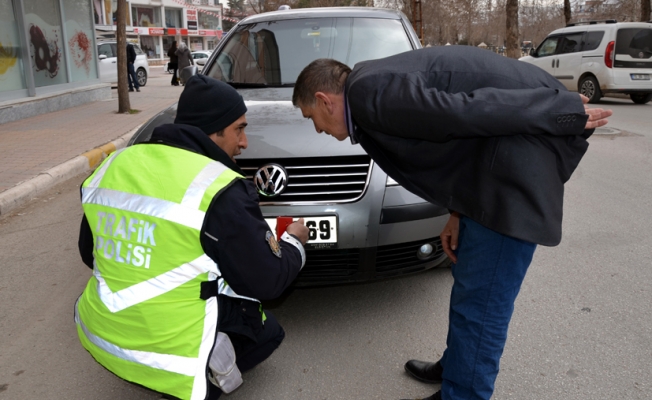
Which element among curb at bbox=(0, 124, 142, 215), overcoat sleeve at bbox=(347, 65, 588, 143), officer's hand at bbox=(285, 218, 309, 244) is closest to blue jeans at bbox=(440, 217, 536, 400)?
overcoat sleeve at bbox=(347, 65, 588, 143)

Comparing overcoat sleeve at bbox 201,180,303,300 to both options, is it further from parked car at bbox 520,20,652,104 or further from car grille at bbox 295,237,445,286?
parked car at bbox 520,20,652,104

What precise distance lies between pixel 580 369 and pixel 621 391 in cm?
22

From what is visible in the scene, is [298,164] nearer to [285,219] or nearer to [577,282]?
[285,219]

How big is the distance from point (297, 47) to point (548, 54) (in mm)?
13547

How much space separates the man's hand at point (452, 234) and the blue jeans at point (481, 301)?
0.33ft

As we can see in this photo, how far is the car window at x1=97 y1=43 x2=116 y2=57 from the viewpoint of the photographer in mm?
22094

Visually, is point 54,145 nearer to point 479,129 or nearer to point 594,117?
point 479,129

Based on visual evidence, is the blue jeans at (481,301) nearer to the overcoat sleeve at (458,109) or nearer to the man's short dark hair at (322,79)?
the overcoat sleeve at (458,109)

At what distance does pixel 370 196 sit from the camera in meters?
2.96

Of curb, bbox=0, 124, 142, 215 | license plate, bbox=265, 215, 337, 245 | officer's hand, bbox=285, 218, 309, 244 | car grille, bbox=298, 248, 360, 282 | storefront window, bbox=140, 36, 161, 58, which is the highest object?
storefront window, bbox=140, 36, 161, 58

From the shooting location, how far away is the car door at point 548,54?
15641 millimetres

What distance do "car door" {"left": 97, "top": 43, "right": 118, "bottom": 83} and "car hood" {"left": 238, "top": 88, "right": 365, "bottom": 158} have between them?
67.0 ft

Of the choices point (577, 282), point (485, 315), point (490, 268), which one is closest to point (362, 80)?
point (490, 268)

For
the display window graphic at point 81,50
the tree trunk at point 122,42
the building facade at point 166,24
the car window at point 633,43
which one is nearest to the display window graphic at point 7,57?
the tree trunk at point 122,42
